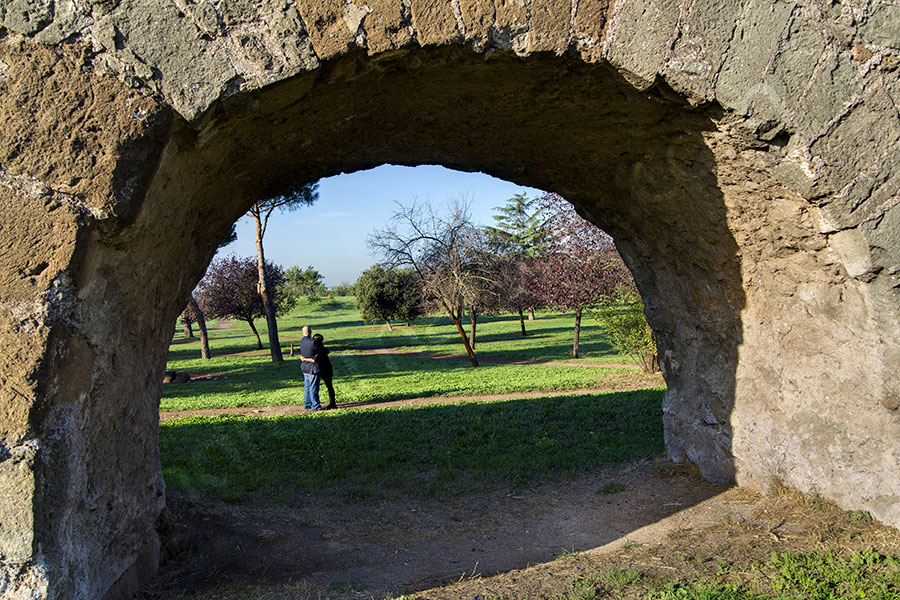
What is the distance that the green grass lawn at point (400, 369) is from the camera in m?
12.6

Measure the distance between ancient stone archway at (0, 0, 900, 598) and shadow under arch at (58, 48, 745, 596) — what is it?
0.07 feet

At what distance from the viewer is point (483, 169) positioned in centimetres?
509

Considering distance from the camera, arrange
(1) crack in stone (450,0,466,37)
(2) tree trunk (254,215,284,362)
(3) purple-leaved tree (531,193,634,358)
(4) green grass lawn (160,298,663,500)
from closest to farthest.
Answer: (1) crack in stone (450,0,466,37), (4) green grass lawn (160,298,663,500), (3) purple-leaved tree (531,193,634,358), (2) tree trunk (254,215,284,362)

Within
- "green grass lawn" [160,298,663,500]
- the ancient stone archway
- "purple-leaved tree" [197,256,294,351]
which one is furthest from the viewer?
"purple-leaved tree" [197,256,294,351]

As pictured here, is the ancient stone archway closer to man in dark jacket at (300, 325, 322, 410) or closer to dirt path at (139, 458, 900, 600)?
dirt path at (139, 458, 900, 600)

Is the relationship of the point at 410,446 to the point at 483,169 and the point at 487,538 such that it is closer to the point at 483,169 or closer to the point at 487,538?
the point at 487,538

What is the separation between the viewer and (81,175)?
2736mm

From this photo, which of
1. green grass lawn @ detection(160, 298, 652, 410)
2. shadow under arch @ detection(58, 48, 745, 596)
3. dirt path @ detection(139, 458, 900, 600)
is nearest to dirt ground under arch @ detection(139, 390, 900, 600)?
dirt path @ detection(139, 458, 900, 600)

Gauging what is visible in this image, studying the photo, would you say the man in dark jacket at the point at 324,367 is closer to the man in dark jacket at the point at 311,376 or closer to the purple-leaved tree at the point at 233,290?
the man in dark jacket at the point at 311,376

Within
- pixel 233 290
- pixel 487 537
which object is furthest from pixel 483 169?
pixel 233 290

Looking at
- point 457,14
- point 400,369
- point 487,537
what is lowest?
point 400,369

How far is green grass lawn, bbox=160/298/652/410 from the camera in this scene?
12.6 meters

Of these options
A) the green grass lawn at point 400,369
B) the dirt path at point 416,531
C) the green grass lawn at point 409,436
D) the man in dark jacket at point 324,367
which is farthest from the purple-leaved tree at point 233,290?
the dirt path at point 416,531

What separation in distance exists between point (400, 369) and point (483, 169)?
13.4 metres
